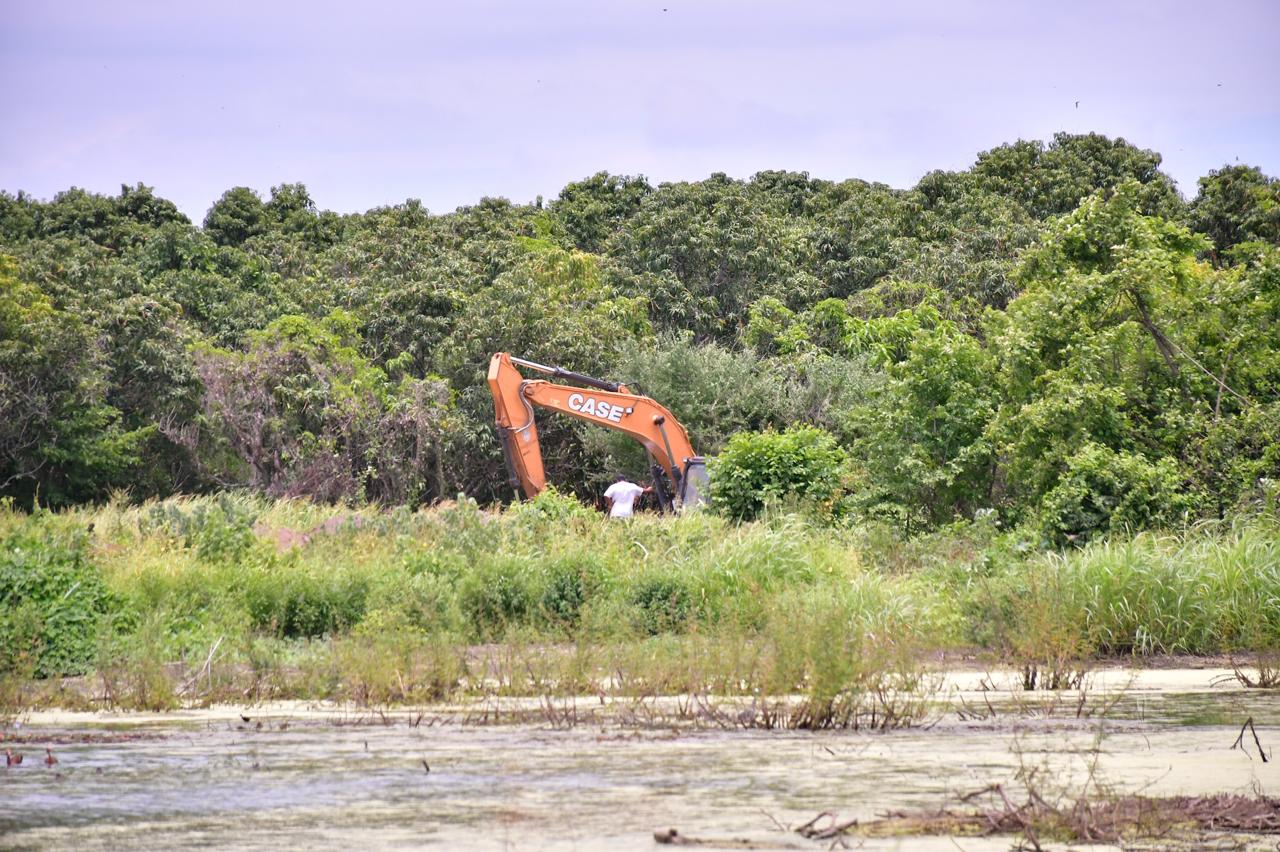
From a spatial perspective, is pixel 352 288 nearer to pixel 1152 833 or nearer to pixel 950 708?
pixel 950 708

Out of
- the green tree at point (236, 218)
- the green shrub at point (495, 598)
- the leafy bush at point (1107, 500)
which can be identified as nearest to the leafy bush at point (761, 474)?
the leafy bush at point (1107, 500)

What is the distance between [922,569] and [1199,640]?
12.0ft

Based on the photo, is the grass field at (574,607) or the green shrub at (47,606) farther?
the green shrub at (47,606)

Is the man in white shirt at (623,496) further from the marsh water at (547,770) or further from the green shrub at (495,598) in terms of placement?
the marsh water at (547,770)

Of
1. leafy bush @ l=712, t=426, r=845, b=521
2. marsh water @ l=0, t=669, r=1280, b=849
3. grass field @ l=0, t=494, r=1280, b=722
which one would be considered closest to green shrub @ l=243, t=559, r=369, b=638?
grass field @ l=0, t=494, r=1280, b=722

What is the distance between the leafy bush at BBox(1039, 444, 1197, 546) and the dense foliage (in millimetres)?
36

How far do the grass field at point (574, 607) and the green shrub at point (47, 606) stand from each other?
0.07 feet

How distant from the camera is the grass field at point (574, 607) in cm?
1071

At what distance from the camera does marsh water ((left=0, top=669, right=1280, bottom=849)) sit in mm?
6211

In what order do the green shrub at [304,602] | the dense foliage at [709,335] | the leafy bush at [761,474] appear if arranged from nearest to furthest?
1. the green shrub at [304,602]
2. the dense foliage at [709,335]
3. the leafy bush at [761,474]

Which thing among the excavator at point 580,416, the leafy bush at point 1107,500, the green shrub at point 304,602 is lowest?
the green shrub at point 304,602

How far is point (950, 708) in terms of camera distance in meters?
10.2

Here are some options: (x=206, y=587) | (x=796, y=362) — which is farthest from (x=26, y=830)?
(x=796, y=362)

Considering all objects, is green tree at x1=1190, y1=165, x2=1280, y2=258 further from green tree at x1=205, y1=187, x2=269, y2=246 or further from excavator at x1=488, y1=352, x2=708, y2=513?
green tree at x1=205, y1=187, x2=269, y2=246
